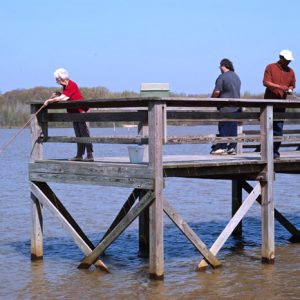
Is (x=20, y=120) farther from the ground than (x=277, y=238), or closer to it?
closer to it

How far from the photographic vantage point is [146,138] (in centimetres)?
1088

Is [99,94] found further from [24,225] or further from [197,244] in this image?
[197,244]

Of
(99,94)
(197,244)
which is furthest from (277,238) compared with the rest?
(99,94)

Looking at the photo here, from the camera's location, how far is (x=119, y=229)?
11.1 metres

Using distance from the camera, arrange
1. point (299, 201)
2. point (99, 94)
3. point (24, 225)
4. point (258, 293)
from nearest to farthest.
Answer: point (258, 293)
point (24, 225)
point (299, 201)
point (99, 94)

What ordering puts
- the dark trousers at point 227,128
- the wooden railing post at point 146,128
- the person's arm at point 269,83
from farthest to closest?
the dark trousers at point 227,128
the person's arm at point 269,83
the wooden railing post at point 146,128

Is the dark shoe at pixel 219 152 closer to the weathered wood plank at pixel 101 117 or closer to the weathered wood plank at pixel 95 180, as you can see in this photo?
the weathered wood plank at pixel 101 117

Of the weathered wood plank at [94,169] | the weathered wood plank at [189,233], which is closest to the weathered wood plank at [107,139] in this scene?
the weathered wood plank at [94,169]

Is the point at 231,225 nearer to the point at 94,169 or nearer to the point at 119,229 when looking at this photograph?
the point at 119,229

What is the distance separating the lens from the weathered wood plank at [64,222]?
11.8 m

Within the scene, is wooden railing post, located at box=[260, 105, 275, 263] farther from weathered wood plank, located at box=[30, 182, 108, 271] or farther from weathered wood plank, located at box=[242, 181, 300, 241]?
weathered wood plank, located at box=[242, 181, 300, 241]

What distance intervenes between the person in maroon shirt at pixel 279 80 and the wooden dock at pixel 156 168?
0.37m

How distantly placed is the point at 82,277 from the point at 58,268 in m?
0.78

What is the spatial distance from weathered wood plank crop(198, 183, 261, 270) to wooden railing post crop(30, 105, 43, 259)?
7.81 feet
